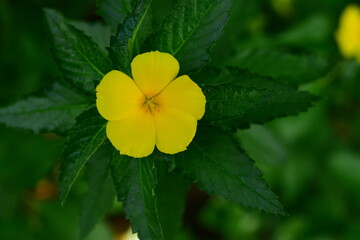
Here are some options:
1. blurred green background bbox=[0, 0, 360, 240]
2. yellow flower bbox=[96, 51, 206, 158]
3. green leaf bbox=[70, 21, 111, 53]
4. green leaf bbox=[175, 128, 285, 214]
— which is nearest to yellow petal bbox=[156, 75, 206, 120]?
yellow flower bbox=[96, 51, 206, 158]

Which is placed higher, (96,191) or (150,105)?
(150,105)

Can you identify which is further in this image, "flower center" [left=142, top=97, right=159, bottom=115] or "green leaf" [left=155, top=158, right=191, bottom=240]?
"green leaf" [left=155, top=158, right=191, bottom=240]

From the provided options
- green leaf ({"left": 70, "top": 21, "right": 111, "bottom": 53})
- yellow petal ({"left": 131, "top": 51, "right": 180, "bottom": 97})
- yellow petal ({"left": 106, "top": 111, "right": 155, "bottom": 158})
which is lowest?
green leaf ({"left": 70, "top": 21, "right": 111, "bottom": 53})

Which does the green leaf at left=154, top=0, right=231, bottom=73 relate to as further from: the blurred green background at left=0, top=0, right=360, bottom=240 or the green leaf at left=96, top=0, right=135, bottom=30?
the blurred green background at left=0, top=0, right=360, bottom=240

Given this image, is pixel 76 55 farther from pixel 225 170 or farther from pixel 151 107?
pixel 225 170

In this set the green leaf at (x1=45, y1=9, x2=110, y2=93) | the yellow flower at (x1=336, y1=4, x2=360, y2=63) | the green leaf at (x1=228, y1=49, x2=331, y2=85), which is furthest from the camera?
the yellow flower at (x1=336, y1=4, x2=360, y2=63)

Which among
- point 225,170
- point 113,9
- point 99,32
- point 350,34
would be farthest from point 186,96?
point 350,34
